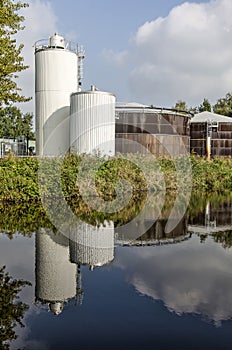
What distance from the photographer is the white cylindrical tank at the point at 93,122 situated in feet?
62.3

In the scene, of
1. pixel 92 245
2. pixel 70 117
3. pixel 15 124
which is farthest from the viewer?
pixel 15 124

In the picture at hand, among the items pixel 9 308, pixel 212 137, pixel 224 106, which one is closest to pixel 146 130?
pixel 212 137

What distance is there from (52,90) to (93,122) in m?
4.99

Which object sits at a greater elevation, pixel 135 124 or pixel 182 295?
pixel 135 124

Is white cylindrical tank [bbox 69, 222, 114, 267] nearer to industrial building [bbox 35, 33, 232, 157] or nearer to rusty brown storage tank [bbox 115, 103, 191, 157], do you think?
industrial building [bbox 35, 33, 232, 157]

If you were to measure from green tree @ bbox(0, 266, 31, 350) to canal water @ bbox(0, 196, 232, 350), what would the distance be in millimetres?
13

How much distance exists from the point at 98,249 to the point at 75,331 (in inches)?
141

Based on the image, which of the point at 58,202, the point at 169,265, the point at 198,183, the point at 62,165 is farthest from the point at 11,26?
the point at 169,265

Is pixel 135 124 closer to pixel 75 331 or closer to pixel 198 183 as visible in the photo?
pixel 198 183

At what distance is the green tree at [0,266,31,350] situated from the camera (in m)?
3.99

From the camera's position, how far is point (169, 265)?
675 centimetres

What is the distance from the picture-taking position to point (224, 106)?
52.6 meters

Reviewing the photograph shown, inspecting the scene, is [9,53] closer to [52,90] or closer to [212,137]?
[52,90]

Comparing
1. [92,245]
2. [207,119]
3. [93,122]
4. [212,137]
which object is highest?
[207,119]
